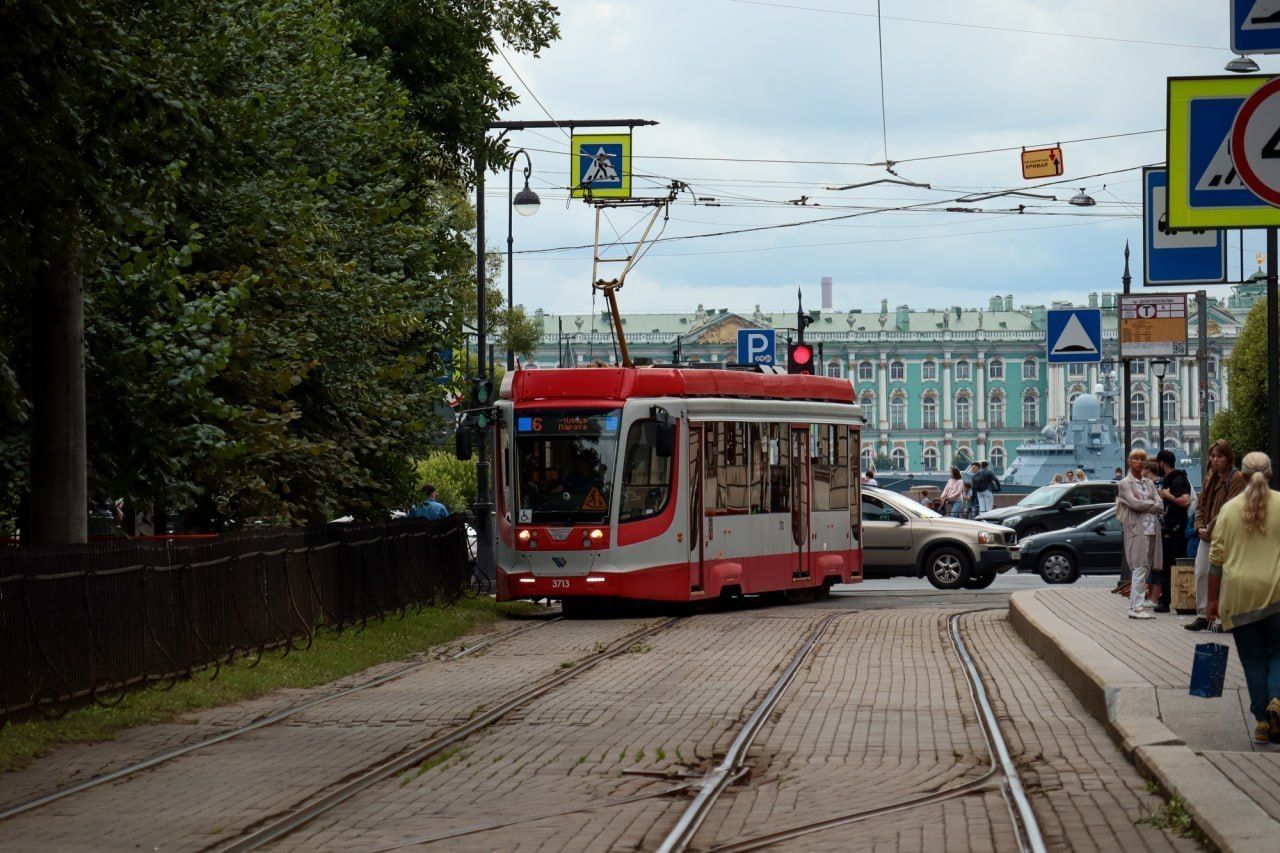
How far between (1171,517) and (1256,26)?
12833mm

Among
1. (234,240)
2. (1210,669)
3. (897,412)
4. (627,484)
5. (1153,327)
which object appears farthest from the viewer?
(897,412)

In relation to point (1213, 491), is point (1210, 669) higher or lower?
lower

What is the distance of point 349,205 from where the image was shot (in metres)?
23.6

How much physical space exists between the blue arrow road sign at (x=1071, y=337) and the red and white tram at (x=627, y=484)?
5696 millimetres

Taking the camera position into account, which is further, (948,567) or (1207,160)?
(948,567)

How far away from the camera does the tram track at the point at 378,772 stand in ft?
29.0

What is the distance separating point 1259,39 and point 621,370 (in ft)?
51.0

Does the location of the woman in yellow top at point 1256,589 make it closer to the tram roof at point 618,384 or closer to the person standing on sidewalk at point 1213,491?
the person standing on sidewalk at point 1213,491

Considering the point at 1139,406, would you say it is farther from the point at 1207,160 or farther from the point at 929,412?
the point at 1207,160

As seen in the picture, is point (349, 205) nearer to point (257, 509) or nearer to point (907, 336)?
point (257, 509)

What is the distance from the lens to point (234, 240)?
2081 centimetres

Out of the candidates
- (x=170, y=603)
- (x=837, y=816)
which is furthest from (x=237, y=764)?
(x=170, y=603)

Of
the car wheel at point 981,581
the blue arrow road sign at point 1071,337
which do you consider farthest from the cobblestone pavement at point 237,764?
the car wheel at point 981,581

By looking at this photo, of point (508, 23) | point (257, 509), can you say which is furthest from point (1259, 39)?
point (508, 23)
